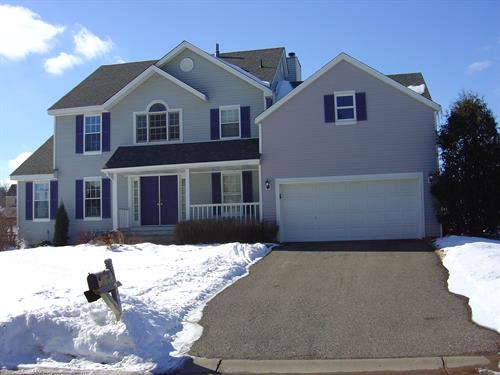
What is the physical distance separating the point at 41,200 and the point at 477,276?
18.8 m

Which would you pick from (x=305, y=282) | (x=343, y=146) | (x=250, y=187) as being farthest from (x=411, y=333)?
(x=250, y=187)

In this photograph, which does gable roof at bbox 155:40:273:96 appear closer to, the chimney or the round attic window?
the round attic window

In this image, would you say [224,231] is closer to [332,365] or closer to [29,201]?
[29,201]

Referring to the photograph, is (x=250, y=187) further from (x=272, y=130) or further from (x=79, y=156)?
(x=79, y=156)

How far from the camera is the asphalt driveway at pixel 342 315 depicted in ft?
21.8

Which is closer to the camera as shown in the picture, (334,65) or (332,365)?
(332,365)

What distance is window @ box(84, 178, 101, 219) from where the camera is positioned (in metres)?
21.8

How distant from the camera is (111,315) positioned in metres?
7.25

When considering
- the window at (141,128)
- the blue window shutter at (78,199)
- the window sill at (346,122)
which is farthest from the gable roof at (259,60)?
the blue window shutter at (78,199)

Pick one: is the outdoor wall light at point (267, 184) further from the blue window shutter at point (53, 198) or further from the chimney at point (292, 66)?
the chimney at point (292, 66)

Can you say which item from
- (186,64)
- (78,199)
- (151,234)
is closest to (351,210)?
(151,234)

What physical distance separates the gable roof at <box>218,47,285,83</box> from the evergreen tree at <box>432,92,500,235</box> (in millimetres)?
8323

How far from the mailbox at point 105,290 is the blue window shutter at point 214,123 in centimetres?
1396

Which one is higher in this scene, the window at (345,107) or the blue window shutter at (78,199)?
the window at (345,107)
